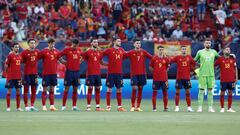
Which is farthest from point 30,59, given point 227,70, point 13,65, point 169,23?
point 169,23

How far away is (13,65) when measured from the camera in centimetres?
2270

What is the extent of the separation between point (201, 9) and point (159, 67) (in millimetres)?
12362

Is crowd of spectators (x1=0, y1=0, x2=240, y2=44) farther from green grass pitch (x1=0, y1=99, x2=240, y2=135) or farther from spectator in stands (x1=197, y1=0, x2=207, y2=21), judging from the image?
green grass pitch (x1=0, y1=99, x2=240, y2=135)

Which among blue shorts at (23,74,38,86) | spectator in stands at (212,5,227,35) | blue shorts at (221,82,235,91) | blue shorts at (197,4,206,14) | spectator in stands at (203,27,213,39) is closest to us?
blue shorts at (23,74,38,86)

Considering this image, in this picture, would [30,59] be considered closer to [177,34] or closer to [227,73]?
[227,73]

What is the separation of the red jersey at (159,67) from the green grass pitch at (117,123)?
179 cm

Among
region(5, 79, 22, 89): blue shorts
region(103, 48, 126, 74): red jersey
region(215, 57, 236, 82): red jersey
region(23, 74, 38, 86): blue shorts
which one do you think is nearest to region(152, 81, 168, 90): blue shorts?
region(103, 48, 126, 74): red jersey

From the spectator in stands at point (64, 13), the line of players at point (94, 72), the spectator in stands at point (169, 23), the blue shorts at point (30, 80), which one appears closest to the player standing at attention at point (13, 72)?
the line of players at point (94, 72)

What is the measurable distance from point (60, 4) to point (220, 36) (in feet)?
25.2

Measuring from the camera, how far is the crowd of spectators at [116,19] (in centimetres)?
3272

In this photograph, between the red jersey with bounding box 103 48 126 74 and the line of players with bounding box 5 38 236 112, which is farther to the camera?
the red jersey with bounding box 103 48 126 74

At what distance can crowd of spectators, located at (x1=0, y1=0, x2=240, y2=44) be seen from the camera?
107 ft

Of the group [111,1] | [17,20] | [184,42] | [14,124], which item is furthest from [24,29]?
[14,124]

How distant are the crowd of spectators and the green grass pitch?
11.5m
